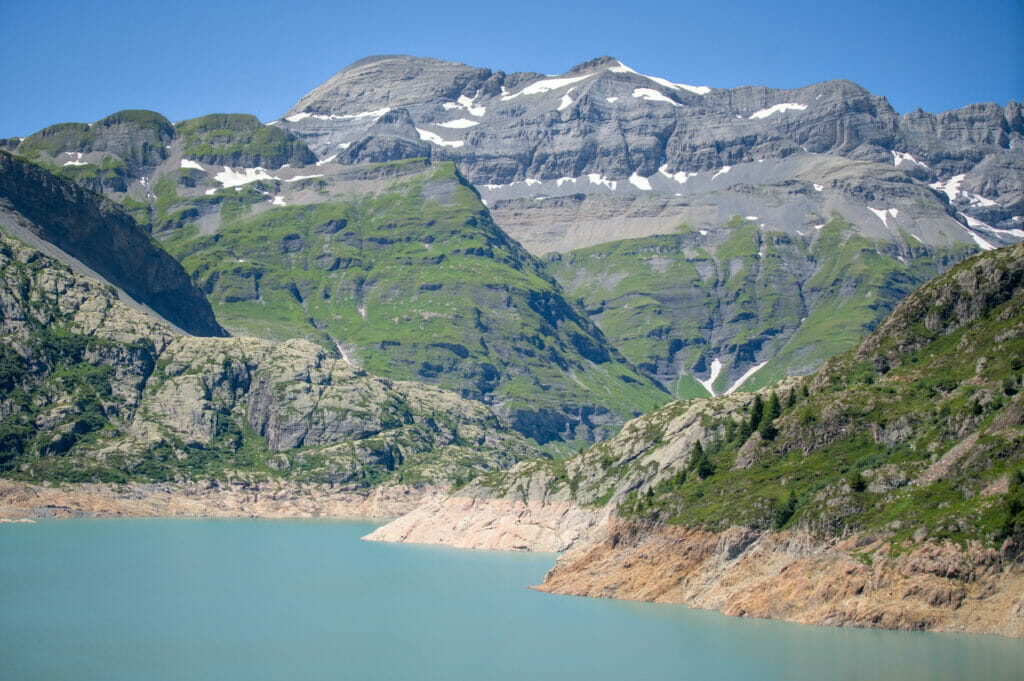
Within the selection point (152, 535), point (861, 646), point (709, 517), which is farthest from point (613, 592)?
point (152, 535)

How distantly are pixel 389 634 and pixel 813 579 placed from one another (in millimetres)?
35015

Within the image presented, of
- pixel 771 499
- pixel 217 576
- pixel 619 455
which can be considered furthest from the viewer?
pixel 619 455

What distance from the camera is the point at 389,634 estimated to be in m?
94.5

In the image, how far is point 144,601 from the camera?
110938 mm

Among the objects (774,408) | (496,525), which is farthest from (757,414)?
(496,525)

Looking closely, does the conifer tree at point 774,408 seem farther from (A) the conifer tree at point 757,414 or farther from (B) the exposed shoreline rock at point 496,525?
(B) the exposed shoreline rock at point 496,525

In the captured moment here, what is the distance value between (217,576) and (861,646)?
8066cm

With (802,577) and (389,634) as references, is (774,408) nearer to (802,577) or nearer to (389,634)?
(802,577)

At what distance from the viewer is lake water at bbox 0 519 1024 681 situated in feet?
251

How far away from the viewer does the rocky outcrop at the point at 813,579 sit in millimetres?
79125

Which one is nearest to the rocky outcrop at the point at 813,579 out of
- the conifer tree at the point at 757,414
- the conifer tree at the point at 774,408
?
the conifer tree at the point at 774,408

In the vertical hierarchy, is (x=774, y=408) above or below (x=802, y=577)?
above

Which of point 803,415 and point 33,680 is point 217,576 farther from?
point 803,415

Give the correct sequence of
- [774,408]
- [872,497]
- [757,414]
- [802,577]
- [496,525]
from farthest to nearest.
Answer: [496,525]
[757,414]
[774,408]
[872,497]
[802,577]
